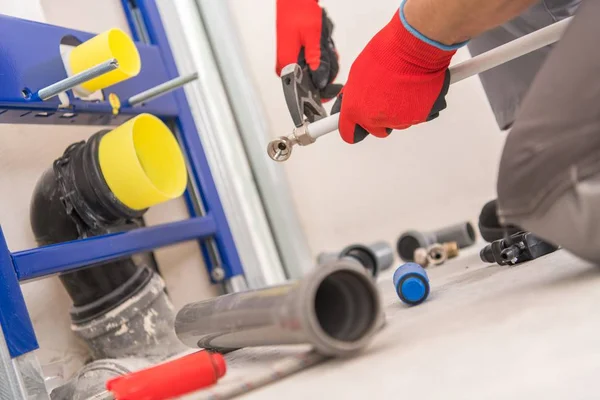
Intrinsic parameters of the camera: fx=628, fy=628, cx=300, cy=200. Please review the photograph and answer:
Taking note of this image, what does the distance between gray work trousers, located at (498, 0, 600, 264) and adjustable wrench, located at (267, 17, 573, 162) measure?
0.25m

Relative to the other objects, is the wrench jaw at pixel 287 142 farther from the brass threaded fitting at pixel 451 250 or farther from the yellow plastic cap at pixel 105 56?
the brass threaded fitting at pixel 451 250

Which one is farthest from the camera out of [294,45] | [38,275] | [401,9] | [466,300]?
[294,45]

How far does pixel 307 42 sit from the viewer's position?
131 cm

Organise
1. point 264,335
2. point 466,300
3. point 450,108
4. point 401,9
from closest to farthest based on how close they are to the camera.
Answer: point 264,335 → point 466,300 → point 401,9 → point 450,108

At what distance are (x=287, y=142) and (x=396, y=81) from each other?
0.25 metres

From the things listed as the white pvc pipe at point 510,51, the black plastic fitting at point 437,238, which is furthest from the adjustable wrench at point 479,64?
the black plastic fitting at point 437,238

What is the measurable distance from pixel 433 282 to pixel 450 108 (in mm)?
1010

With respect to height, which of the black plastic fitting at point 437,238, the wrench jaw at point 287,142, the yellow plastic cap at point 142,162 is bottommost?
the black plastic fitting at point 437,238

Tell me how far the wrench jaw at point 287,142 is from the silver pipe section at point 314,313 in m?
0.44

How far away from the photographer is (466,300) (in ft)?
2.63

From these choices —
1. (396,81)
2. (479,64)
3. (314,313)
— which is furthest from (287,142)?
(314,313)

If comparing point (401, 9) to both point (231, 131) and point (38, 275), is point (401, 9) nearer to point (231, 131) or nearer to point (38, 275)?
point (38, 275)

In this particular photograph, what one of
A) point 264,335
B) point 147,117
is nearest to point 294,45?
point 147,117

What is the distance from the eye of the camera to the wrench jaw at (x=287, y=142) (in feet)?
3.68
